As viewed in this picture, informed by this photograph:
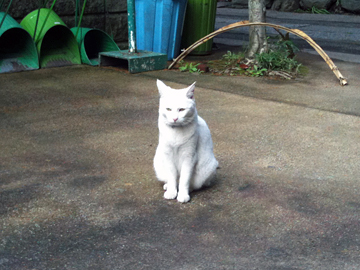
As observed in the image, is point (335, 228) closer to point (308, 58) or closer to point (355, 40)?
point (308, 58)

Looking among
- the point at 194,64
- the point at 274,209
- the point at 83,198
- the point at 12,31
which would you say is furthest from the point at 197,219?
the point at 12,31

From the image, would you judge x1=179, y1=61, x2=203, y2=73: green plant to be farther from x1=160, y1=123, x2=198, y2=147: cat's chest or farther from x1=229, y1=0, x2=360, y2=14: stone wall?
x1=229, y1=0, x2=360, y2=14: stone wall

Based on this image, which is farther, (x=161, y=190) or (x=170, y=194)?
(x=161, y=190)

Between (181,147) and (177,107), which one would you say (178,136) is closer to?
(181,147)

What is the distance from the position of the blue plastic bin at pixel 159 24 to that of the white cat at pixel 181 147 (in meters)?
4.36

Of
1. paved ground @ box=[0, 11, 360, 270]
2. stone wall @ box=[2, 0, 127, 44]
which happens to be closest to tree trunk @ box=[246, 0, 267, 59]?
paved ground @ box=[0, 11, 360, 270]

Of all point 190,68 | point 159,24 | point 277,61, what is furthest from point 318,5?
point 190,68

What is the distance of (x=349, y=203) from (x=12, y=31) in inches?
215

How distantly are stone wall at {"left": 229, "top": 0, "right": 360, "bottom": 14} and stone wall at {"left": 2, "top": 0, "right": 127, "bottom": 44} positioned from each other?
963cm

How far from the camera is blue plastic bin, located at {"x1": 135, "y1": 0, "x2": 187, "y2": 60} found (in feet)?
23.2

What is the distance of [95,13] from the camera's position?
24.7ft

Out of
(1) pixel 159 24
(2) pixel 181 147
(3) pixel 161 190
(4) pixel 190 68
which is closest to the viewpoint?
(2) pixel 181 147

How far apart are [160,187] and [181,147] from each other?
0.42 m

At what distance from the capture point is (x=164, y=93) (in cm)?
A: 279
